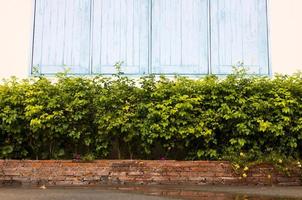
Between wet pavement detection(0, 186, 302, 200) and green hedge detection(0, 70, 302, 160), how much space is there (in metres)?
1.01

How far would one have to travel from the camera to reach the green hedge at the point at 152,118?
7750 mm

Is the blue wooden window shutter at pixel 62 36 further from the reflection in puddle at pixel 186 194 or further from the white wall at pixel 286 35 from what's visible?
the white wall at pixel 286 35

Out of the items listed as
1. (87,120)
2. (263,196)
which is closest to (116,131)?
(87,120)

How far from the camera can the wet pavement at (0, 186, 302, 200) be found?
571 cm

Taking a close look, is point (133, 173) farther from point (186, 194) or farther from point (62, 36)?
point (62, 36)

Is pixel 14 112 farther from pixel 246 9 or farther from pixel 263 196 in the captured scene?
pixel 246 9

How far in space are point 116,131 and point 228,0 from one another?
13.4ft

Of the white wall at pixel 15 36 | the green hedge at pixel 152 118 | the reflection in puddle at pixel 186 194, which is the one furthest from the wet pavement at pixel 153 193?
the white wall at pixel 15 36

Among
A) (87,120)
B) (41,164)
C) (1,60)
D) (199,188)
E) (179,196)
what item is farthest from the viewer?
(1,60)

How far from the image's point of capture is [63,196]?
5816 millimetres

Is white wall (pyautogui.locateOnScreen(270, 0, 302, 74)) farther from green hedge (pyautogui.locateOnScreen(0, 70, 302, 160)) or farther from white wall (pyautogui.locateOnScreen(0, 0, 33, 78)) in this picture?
white wall (pyautogui.locateOnScreen(0, 0, 33, 78))

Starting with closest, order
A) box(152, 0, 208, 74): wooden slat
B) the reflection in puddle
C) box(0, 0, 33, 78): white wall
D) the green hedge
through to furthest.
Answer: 1. the reflection in puddle
2. the green hedge
3. box(0, 0, 33, 78): white wall
4. box(152, 0, 208, 74): wooden slat

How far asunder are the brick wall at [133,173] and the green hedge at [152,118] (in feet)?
1.16

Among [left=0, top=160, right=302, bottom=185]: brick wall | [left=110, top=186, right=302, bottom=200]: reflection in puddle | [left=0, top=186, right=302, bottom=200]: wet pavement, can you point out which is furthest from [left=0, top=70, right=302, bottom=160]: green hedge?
[left=110, top=186, right=302, bottom=200]: reflection in puddle
